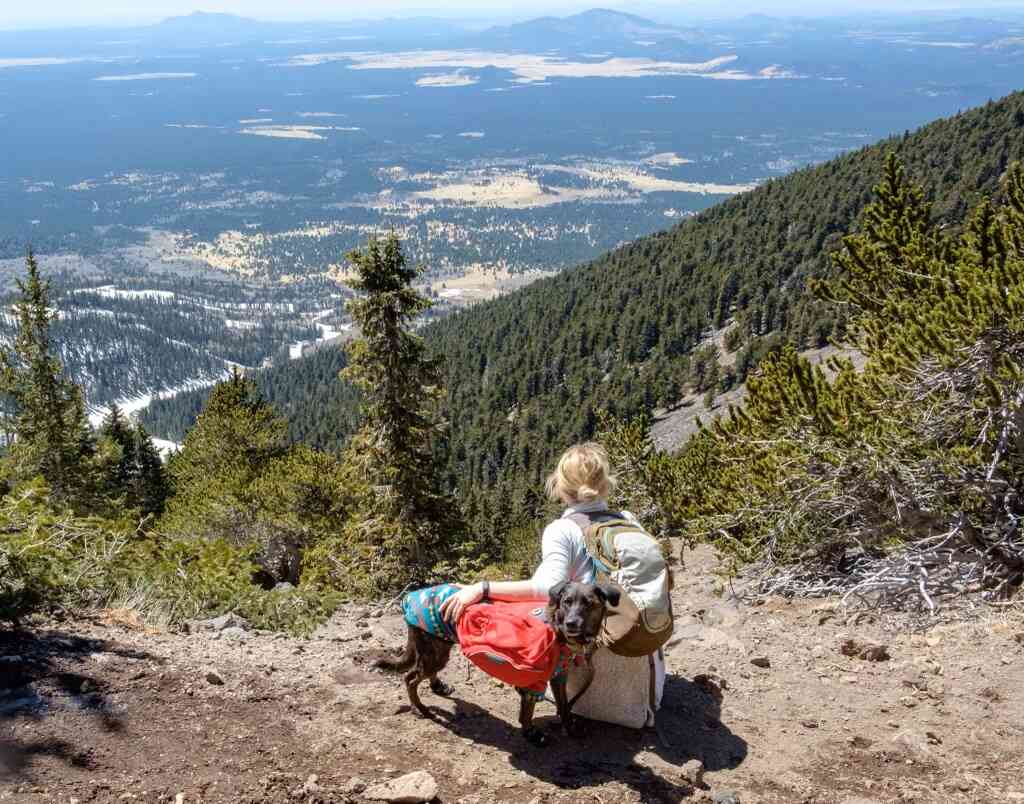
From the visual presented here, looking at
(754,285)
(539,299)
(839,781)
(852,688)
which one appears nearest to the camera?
(839,781)

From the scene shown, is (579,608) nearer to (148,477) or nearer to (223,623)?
(223,623)

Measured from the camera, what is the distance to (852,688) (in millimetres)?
6914

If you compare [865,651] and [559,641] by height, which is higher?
[559,641]

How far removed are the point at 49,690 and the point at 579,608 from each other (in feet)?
12.6

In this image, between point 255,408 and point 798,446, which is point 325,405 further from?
point 798,446

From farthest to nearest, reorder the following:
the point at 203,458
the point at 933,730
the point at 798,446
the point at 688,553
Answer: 1. the point at 203,458
2. the point at 688,553
3. the point at 798,446
4. the point at 933,730

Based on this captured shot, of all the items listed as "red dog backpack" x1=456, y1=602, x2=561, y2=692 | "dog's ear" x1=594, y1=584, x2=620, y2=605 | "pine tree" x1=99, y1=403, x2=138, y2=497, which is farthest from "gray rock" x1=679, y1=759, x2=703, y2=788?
"pine tree" x1=99, y1=403, x2=138, y2=497

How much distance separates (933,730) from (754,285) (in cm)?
9880

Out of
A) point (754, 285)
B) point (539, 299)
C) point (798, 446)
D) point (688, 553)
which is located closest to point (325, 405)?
point (539, 299)

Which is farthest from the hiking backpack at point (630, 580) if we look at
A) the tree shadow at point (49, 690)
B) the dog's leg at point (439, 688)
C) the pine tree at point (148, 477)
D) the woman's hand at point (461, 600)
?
the pine tree at point (148, 477)

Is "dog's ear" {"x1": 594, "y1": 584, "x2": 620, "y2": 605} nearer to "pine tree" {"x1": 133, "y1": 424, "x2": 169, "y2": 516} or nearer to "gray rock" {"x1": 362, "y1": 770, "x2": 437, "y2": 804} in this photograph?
"gray rock" {"x1": 362, "y1": 770, "x2": 437, "y2": 804}

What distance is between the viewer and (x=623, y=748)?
5582 millimetres

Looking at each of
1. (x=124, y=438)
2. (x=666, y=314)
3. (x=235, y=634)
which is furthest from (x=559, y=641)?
(x=666, y=314)

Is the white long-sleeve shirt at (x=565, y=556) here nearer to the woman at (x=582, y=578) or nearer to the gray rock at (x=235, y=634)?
the woman at (x=582, y=578)
